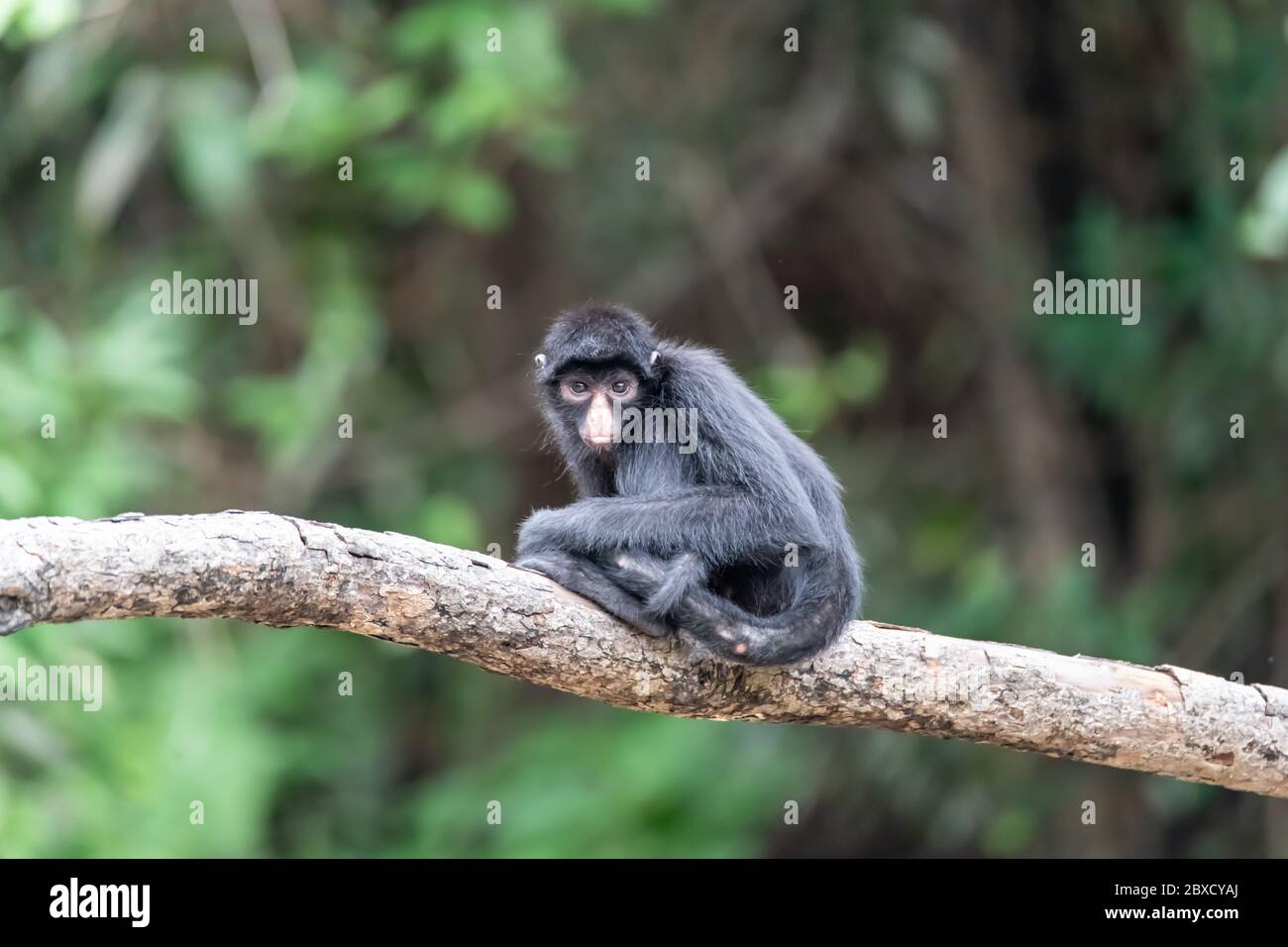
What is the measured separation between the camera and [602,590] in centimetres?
569

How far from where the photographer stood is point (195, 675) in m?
12.5

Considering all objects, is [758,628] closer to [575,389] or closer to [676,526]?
[676,526]

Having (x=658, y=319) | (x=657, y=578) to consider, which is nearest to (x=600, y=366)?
(x=657, y=578)

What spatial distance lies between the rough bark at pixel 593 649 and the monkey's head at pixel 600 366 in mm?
1506

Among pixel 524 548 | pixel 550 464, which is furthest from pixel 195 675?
pixel 524 548

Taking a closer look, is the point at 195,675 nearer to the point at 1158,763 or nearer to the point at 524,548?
the point at 524,548

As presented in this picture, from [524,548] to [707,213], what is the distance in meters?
8.48

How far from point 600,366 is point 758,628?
1900 mm

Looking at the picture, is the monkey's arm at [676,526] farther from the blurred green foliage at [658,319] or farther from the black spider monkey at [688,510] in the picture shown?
the blurred green foliage at [658,319]

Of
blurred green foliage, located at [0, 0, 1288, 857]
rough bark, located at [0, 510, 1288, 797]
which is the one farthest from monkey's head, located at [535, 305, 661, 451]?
blurred green foliage, located at [0, 0, 1288, 857]

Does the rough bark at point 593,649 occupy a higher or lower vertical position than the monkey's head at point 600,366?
lower

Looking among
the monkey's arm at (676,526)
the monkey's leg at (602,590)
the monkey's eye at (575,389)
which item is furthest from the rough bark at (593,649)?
the monkey's eye at (575,389)

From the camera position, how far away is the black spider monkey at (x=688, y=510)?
575 centimetres

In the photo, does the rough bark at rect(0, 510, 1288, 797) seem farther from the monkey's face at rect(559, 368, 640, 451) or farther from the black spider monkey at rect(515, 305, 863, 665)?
the monkey's face at rect(559, 368, 640, 451)
